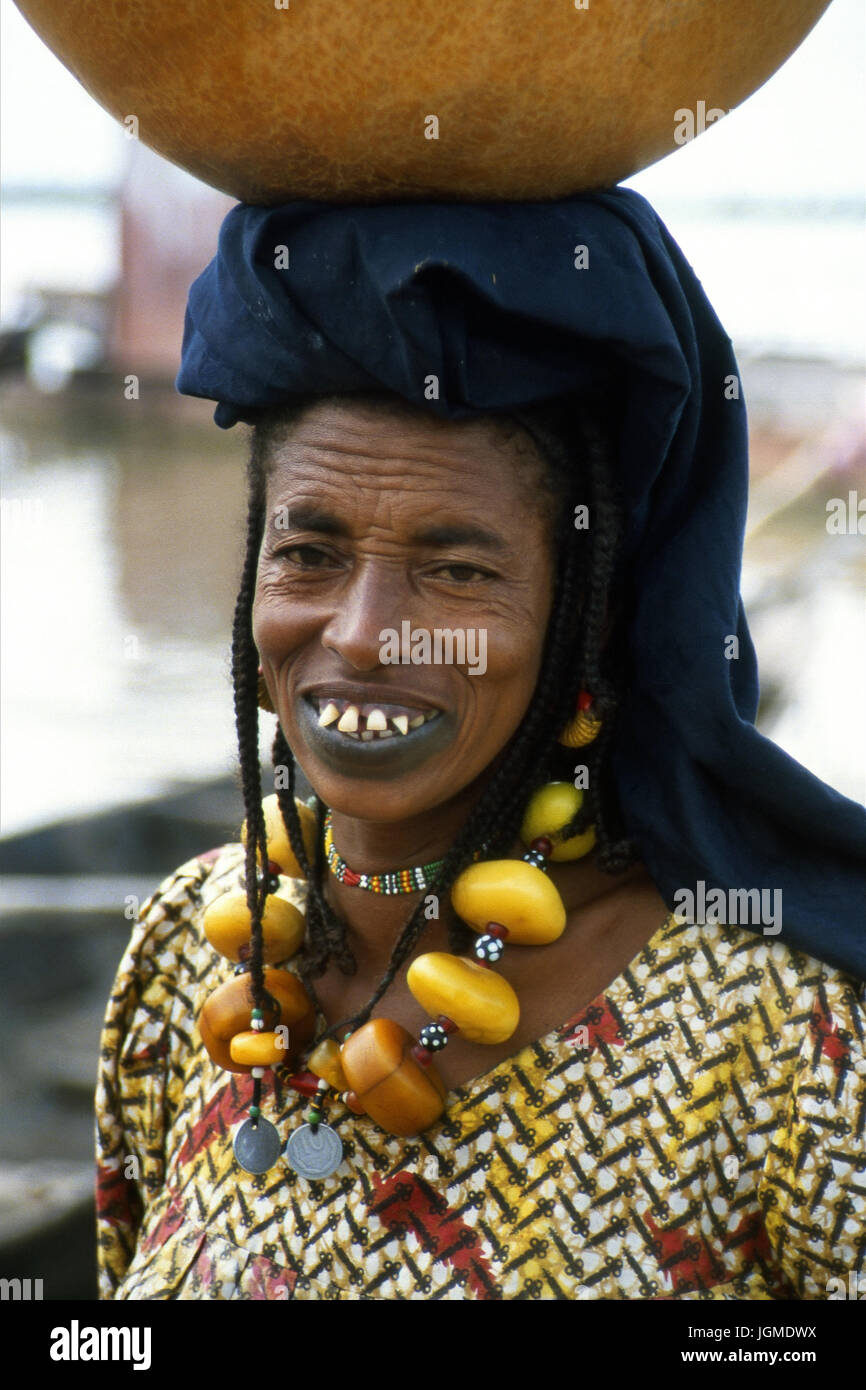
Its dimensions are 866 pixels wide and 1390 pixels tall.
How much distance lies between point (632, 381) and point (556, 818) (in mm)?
617

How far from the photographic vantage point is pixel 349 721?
6.40ft

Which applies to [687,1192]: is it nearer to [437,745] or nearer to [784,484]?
[437,745]

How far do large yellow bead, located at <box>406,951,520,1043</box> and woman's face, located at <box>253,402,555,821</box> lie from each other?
8.2 inches

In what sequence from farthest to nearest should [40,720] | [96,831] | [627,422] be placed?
[40,720] < [96,831] < [627,422]

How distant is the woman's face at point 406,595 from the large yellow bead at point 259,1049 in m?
0.37

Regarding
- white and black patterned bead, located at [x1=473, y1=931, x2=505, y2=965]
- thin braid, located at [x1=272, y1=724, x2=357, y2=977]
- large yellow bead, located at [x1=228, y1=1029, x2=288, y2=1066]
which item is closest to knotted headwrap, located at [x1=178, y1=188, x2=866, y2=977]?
white and black patterned bead, located at [x1=473, y1=931, x2=505, y2=965]

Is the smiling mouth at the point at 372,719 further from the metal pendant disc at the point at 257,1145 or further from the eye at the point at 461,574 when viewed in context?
the metal pendant disc at the point at 257,1145

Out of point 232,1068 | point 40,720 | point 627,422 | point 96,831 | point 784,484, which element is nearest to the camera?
point 627,422

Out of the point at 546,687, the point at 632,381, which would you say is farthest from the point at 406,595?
the point at 632,381

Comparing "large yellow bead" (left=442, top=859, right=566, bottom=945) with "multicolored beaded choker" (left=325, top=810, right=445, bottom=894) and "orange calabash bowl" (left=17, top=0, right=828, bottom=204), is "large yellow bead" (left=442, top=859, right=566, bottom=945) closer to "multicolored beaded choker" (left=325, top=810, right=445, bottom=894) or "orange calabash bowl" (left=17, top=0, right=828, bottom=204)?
"multicolored beaded choker" (left=325, top=810, right=445, bottom=894)

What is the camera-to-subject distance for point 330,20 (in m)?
1.67

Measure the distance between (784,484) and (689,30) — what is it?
17461mm

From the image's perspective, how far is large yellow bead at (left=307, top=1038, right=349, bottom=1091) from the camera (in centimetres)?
209
